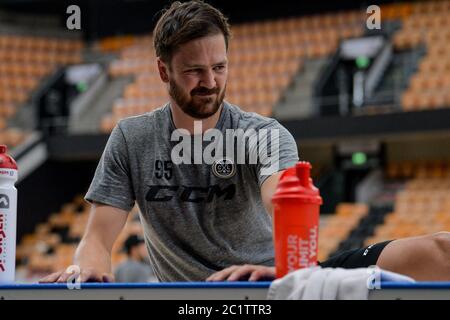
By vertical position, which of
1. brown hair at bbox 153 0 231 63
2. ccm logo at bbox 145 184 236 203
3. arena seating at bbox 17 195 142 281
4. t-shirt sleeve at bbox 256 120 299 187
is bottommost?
arena seating at bbox 17 195 142 281

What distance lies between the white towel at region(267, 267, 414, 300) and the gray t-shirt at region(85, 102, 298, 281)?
73cm

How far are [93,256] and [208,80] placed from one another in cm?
47

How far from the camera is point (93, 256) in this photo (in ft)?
6.81

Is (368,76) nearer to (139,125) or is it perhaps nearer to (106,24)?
(106,24)

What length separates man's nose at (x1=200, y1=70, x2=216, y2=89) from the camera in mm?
2088

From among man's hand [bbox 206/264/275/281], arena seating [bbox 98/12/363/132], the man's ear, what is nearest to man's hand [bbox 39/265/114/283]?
man's hand [bbox 206/264/275/281]

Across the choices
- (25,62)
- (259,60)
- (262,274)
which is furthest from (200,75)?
(25,62)

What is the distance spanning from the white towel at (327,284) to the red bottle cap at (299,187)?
0.46ft

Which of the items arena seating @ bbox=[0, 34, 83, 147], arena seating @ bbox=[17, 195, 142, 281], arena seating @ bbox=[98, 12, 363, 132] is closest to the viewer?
arena seating @ bbox=[17, 195, 142, 281]

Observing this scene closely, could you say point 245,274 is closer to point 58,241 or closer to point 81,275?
point 81,275

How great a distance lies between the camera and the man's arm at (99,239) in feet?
6.70

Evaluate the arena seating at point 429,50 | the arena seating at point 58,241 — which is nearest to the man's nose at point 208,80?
the arena seating at point 58,241

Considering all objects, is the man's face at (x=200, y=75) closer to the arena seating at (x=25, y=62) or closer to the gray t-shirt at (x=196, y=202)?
the gray t-shirt at (x=196, y=202)

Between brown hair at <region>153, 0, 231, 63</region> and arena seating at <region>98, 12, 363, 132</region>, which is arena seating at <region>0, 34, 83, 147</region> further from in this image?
brown hair at <region>153, 0, 231, 63</region>
